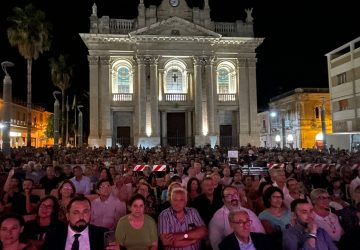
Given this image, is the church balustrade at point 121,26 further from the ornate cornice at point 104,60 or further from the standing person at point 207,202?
the standing person at point 207,202

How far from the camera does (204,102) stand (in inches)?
1518

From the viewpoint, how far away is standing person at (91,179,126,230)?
6.81 metres

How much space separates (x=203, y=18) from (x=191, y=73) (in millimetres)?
6148

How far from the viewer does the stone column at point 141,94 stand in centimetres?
3753

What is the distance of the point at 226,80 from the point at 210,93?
380 cm

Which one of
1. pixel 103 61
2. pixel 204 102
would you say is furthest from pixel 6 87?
pixel 204 102

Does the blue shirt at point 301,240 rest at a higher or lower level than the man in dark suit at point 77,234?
lower

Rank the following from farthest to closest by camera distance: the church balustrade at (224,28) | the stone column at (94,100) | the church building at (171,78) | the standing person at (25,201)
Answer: the church balustrade at (224,28), the stone column at (94,100), the church building at (171,78), the standing person at (25,201)

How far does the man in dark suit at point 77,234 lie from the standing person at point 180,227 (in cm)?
114

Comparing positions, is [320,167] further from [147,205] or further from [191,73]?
[191,73]

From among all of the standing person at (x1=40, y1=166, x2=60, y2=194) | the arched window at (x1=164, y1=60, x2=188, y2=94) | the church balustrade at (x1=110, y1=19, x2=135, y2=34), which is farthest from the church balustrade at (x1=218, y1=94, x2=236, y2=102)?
the standing person at (x1=40, y1=166, x2=60, y2=194)

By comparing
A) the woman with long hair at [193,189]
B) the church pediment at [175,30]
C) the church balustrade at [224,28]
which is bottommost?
the woman with long hair at [193,189]

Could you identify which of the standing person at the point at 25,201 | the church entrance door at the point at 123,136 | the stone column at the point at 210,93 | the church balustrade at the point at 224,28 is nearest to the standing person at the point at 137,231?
the standing person at the point at 25,201

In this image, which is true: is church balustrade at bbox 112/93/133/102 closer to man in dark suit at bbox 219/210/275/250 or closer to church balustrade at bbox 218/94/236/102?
church balustrade at bbox 218/94/236/102
